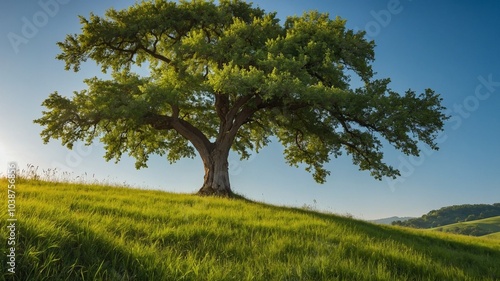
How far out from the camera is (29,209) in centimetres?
647

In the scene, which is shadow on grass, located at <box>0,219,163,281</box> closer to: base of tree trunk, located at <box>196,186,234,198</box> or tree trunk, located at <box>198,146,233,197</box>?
base of tree trunk, located at <box>196,186,234,198</box>

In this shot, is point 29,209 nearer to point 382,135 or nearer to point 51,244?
point 51,244

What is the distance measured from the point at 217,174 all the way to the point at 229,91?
5.75m

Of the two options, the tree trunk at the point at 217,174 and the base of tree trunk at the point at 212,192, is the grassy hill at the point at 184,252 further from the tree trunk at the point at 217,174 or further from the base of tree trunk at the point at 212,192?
the tree trunk at the point at 217,174

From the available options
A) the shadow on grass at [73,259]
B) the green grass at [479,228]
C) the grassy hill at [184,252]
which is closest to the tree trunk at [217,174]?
the grassy hill at [184,252]

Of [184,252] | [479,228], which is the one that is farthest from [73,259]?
[479,228]

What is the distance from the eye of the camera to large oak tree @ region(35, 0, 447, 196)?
16828 mm

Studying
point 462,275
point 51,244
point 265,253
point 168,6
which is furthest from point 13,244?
point 168,6

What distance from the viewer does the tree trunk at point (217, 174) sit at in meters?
20.2

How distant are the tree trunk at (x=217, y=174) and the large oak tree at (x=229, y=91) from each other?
6 centimetres

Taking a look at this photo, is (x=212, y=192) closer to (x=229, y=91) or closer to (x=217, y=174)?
(x=217, y=174)

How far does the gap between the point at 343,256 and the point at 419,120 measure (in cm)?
1246

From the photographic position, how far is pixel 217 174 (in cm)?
2050

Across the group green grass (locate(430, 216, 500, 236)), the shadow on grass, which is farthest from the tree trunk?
green grass (locate(430, 216, 500, 236))
